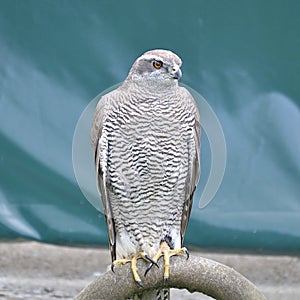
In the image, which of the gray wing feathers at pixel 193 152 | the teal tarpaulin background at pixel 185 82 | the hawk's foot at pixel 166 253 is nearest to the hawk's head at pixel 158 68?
the gray wing feathers at pixel 193 152

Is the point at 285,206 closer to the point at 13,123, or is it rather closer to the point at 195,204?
the point at 195,204

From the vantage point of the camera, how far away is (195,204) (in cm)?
397

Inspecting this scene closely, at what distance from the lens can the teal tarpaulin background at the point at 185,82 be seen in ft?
12.7

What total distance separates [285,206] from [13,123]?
129 centimetres

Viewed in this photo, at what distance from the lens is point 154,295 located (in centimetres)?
293

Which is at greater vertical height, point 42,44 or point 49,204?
point 42,44

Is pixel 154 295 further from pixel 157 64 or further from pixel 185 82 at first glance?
pixel 185 82

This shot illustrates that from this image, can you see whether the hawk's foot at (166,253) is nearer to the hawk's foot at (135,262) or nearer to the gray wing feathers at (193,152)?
the hawk's foot at (135,262)

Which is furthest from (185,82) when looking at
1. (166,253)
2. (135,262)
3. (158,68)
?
(135,262)

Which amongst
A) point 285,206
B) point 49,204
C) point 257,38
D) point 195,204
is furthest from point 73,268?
point 257,38

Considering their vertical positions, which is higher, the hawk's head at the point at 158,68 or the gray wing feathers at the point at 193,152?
the hawk's head at the point at 158,68

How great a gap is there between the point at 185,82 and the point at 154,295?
1.23 m

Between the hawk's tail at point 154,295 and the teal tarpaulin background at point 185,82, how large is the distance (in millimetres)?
977

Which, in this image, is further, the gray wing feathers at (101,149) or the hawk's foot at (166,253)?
the gray wing feathers at (101,149)
